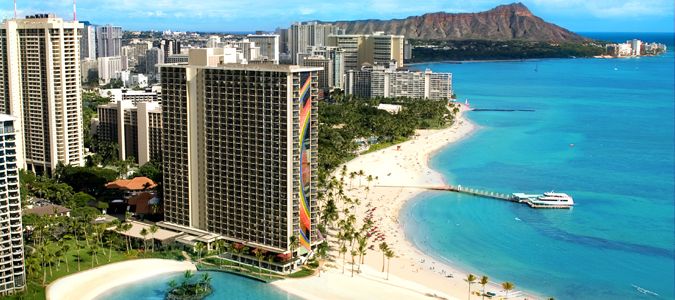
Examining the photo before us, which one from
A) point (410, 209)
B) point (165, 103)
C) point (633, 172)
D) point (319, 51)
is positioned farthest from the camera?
point (319, 51)

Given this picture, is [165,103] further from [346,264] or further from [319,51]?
[319,51]

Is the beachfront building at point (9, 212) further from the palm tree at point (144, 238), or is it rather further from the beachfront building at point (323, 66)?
the beachfront building at point (323, 66)

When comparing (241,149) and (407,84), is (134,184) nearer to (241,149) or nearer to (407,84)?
(241,149)

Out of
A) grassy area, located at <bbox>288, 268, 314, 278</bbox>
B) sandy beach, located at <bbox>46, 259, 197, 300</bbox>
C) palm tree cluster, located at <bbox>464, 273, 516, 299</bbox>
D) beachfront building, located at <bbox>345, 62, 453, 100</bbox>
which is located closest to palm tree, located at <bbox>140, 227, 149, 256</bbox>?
sandy beach, located at <bbox>46, 259, 197, 300</bbox>

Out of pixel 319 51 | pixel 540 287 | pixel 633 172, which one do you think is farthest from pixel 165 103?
pixel 319 51

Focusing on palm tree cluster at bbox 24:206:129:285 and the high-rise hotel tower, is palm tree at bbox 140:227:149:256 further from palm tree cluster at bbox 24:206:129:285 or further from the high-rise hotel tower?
the high-rise hotel tower

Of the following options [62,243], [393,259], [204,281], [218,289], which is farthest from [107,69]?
[218,289]

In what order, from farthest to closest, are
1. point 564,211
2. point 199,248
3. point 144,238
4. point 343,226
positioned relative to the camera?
point 564,211, point 343,226, point 144,238, point 199,248
